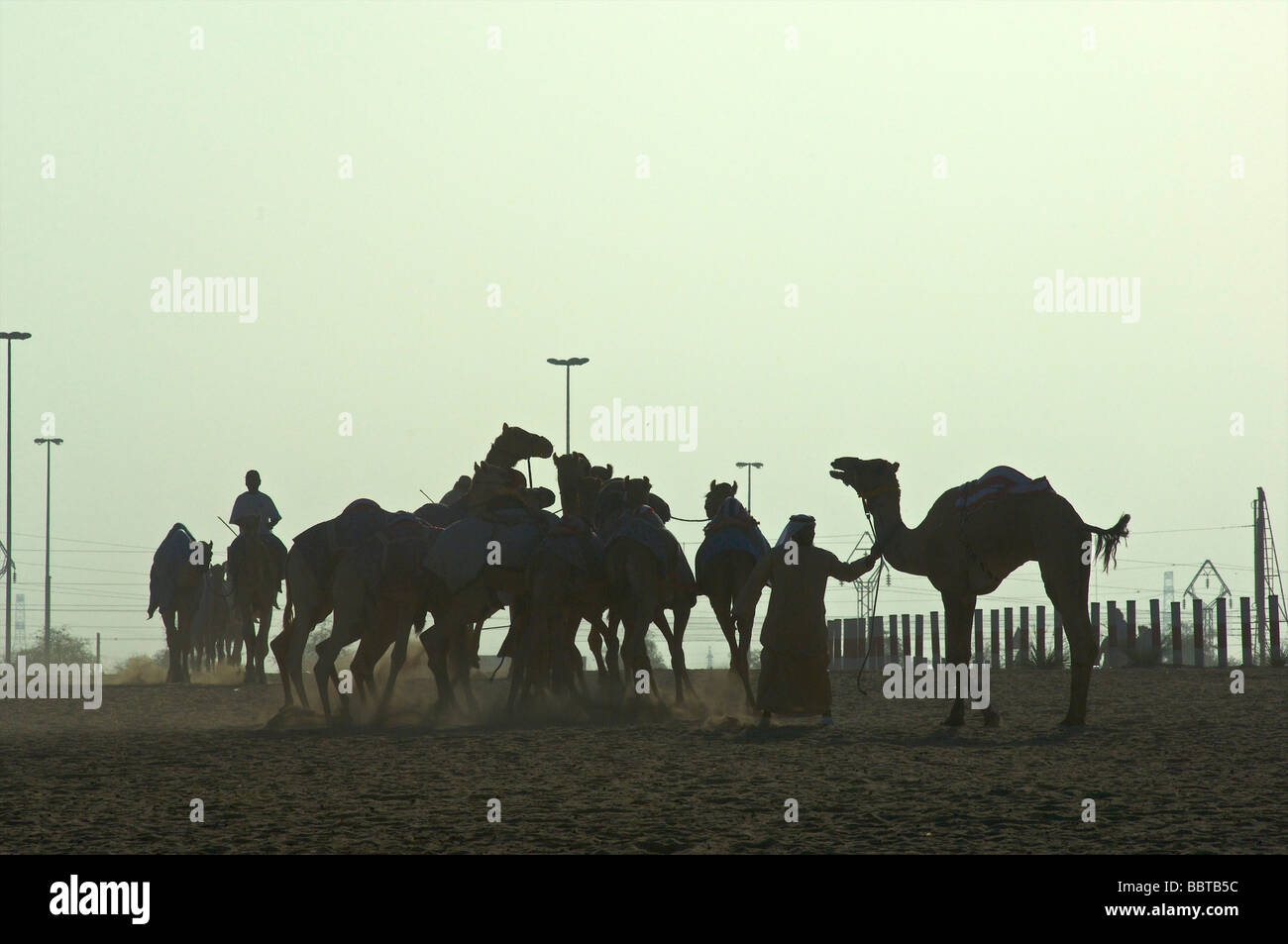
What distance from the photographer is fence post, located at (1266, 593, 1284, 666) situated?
3276 cm

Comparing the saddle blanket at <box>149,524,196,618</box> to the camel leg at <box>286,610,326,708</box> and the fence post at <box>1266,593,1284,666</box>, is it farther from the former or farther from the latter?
the fence post at <box>1266,593,1284,666</box>

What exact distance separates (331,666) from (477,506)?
2.25m

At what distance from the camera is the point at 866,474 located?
17.4 meters

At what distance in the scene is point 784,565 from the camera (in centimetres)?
1638

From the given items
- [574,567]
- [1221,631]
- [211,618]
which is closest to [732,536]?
[574,567]

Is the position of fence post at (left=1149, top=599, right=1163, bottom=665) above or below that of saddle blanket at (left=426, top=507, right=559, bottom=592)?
below

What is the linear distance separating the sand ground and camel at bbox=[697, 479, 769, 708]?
91cm

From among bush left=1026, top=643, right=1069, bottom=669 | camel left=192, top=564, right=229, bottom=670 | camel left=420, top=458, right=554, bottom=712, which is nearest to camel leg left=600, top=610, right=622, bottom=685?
camel left=420, top=458, right=554, bottom=712

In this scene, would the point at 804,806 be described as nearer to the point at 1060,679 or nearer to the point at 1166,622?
the point at 1060,679

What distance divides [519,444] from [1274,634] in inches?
814

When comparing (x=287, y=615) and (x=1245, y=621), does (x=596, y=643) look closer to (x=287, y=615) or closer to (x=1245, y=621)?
(x=287, y=615)

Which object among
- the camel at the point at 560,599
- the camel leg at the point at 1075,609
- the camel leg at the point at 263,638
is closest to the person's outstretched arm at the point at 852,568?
the camel leg at the point at 1075,609
